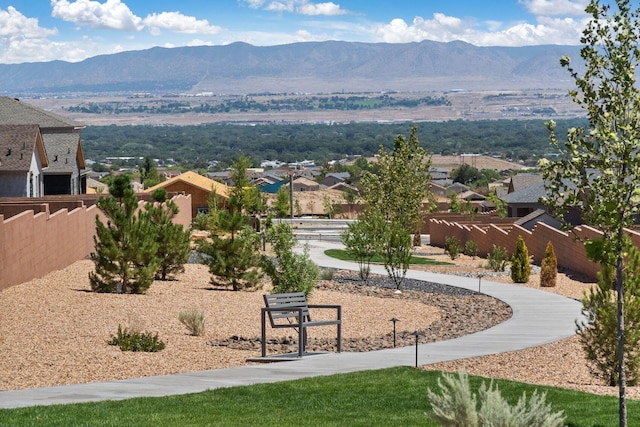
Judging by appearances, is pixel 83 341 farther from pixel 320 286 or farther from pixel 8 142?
pixel 8 142

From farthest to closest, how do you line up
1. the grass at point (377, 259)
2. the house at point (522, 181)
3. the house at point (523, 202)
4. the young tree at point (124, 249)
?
the house at point (522, 181) < the house at point (523, 202) < the grass at point (377, 259) < the young tree at point (124, 249)

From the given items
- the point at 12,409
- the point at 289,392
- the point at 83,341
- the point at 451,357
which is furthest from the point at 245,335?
the point at 12,409

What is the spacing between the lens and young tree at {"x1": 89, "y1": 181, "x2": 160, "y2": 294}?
83.0 feet

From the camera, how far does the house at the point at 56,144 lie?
54.8 meters

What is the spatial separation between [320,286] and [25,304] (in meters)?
11.3

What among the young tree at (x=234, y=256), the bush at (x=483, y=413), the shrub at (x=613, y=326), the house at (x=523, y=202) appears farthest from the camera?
the house at (x=523, y=202)

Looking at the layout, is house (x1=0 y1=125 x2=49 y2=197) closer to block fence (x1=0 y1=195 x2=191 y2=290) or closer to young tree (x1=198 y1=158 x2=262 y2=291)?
block fence (x1=0 y1=195 x2=191 y2=290)

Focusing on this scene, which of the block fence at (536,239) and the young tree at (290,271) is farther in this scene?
the block fence at (536,239)

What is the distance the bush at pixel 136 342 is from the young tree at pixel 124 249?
20.5ft

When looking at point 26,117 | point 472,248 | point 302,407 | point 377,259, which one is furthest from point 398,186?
point 302,407

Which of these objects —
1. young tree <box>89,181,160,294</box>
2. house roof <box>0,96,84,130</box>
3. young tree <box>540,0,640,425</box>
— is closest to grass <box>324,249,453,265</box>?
young tree <box>89,181,160,294</box>

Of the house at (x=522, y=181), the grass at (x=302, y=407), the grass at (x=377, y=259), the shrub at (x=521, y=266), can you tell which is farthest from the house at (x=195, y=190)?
the grass at (x=302, y=407)

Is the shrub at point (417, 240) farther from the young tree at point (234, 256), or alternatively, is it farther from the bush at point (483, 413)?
the bush at point (483, 413)

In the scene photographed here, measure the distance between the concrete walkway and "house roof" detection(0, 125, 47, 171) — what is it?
26495mm
